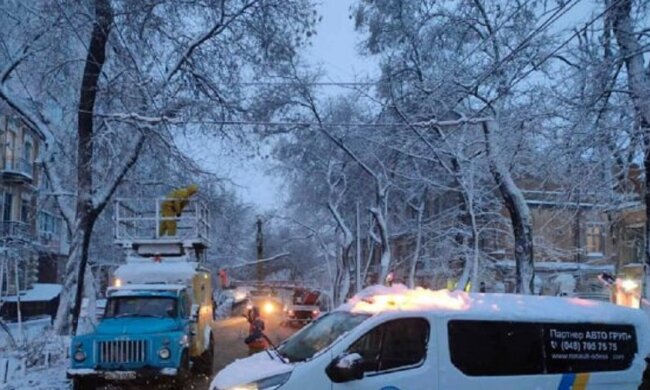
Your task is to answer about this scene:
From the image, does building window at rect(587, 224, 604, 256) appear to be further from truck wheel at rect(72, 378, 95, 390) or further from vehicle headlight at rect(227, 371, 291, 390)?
vehicle headlight at rect(227, 371, 291, 390)

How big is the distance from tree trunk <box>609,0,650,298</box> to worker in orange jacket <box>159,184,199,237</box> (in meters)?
11.9

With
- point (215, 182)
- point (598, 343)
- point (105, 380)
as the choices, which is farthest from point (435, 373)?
Answer: point (215, 182)

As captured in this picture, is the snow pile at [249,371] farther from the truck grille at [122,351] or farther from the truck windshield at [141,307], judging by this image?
the truck windshield at [141,307]

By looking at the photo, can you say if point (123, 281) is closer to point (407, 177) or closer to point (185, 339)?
point (185, 339)

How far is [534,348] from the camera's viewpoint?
329 inches

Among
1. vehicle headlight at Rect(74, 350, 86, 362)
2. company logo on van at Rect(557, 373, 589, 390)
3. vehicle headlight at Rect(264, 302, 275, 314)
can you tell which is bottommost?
vehicle headlight at Rect(264, 302, 275, 314)

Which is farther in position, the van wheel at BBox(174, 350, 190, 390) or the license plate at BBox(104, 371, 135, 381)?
the van wheel at BBox(174, 350, 190, 390)

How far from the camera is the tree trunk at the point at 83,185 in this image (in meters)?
20.7

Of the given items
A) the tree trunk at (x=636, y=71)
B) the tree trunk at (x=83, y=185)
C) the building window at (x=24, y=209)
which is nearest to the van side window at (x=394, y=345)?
the tree trunk at (x=636, y=71)

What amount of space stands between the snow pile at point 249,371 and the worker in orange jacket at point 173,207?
11.6m

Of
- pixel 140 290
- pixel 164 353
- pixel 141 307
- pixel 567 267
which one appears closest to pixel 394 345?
pixel 164 353

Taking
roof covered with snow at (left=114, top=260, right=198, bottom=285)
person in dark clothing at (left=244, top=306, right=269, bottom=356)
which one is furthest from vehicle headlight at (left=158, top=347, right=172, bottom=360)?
roof covered with snow at (left=114, top=260, right=198, bottom=285)

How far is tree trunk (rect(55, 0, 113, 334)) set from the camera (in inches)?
816

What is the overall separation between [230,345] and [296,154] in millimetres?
11677
